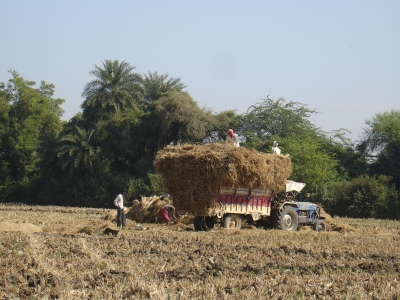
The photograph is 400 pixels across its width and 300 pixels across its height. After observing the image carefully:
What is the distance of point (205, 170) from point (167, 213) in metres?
5.01

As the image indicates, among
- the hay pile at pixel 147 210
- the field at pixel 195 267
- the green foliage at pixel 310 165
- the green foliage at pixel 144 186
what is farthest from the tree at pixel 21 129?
the field at pixel 195 267

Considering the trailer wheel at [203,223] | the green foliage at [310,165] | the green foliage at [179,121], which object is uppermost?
the green foliage at [179,121]

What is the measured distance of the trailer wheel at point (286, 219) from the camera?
782 inches

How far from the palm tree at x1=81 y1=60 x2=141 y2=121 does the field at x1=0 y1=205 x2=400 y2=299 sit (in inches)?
1434

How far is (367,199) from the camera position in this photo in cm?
3744

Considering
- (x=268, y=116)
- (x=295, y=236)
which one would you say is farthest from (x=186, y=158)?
(x=268, y=116)

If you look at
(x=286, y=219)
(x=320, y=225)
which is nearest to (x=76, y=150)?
(x=320, y=225)

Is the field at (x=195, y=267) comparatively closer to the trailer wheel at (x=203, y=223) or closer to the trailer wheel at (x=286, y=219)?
the trailer wheel at (x=203, y=223)

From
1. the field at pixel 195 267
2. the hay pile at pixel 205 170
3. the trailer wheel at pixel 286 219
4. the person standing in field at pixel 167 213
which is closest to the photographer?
the field at pixel 195 267

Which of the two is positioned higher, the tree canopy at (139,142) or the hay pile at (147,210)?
the tree canopy at (139,142)

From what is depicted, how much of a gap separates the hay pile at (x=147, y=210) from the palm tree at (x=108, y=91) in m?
28.4

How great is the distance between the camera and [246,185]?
18406 mm

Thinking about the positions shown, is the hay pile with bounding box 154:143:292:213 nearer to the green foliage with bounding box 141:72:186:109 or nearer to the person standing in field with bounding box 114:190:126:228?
the person standing in field with bounding box 114:190:126:228

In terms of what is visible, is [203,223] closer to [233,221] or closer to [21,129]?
[233,221]
